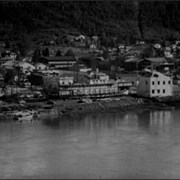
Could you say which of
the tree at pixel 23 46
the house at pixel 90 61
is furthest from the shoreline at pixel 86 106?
the tree at pixel 23 46

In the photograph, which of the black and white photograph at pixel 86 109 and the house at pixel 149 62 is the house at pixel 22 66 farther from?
the house at pixel 149 62

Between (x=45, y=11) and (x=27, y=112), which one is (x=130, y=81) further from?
(x=45, y=11)

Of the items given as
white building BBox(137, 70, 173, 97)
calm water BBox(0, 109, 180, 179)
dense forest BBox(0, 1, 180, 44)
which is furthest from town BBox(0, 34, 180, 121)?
dense forest BBox(0, 1, 180, 44)

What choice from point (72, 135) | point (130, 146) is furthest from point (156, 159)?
point (72, 135)

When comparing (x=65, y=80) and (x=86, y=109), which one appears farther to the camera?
(x=65, y=80)

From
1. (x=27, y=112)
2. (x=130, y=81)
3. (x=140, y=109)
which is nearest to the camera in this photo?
(x=27, y=112)

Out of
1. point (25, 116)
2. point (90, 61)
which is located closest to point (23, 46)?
point (90, 61)

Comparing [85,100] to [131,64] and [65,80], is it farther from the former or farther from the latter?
[131,64]
